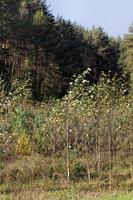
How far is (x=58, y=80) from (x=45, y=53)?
3.22 meters

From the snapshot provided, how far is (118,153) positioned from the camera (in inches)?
655

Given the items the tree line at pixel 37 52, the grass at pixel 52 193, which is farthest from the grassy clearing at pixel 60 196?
the tree line at pixel 37 52

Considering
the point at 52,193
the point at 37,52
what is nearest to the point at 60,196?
the point at 52,193

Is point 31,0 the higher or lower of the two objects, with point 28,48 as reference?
higher

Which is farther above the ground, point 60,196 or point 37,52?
point 37,52

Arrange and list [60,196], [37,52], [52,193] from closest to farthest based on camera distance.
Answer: [60,196] → [52,193] → [37,52]

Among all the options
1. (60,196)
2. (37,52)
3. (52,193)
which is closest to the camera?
(60,196)

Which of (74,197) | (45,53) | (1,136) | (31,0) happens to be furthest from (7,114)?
(31,0)

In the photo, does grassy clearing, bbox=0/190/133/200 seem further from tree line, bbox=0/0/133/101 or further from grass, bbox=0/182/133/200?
tree line, bbox=0/0/133/101

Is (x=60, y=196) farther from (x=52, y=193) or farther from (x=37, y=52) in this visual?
(x=37, y=52)

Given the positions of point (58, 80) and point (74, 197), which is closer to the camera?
point (74, 197)

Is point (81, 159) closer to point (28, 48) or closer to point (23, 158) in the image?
point (23, 158)

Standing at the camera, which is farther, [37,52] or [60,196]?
[37,52]

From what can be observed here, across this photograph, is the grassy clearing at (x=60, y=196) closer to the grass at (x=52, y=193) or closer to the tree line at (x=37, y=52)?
the grass at (x=52, y=193)
